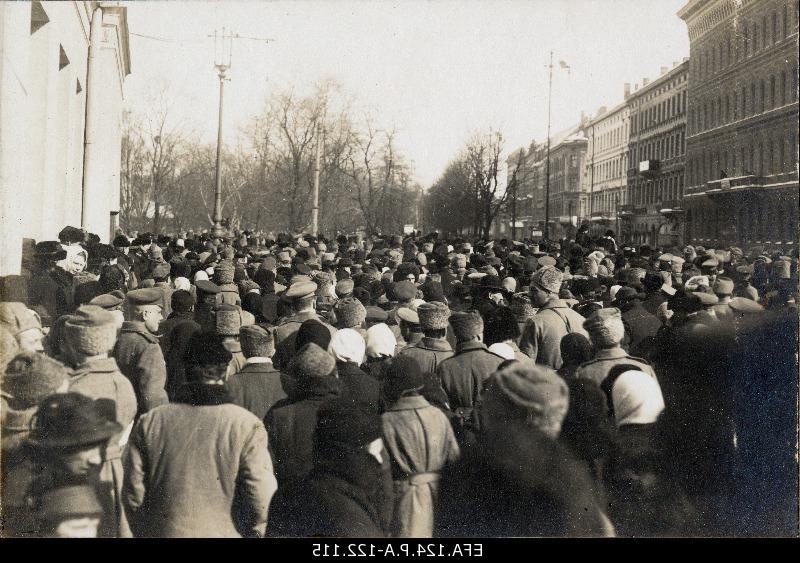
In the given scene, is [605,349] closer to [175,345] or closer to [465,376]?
[465,376]

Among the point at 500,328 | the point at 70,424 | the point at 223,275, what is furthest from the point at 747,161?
the point at 70,424

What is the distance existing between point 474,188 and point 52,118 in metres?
40.6

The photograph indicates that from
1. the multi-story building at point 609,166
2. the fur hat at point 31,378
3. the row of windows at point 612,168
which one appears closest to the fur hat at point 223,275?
the fur hat at point 31,378

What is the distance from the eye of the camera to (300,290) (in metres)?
8.02

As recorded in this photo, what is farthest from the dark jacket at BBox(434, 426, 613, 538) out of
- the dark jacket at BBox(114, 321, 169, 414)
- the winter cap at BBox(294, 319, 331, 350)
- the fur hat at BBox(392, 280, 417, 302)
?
the fur hat at BBox(392, 280, 417, 302)

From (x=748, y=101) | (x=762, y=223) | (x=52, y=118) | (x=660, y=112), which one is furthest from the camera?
(x=660, y=112)

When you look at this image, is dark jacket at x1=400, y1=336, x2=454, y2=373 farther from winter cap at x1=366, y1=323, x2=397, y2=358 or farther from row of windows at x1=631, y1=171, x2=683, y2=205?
row of windows at x1=631, y1=171, x2=683, y2=205

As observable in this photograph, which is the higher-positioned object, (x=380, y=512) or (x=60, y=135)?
(x=60, y=135)

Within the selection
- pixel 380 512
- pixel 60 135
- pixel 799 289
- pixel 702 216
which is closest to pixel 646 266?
pixel 799 289

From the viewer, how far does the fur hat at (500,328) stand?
762 cm

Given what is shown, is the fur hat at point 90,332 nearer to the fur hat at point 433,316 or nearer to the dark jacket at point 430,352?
the dark jacket at point 430,352
